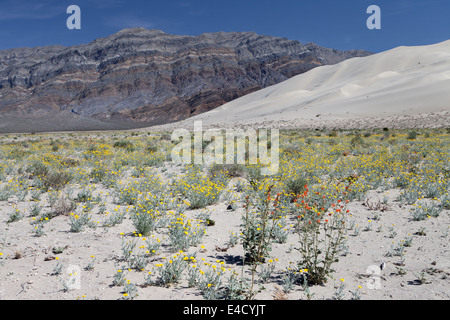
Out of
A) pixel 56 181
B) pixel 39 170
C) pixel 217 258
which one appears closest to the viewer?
pixel 217 258

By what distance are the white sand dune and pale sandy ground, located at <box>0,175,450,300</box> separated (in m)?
38.5

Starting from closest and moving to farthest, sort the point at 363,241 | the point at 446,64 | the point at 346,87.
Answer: the point at 363,241
the point at 446,64
the point at 346,87

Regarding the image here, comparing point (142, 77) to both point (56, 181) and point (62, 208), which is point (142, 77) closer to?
point (56, 181)

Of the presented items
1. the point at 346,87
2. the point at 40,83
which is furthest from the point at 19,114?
the point at 346,87

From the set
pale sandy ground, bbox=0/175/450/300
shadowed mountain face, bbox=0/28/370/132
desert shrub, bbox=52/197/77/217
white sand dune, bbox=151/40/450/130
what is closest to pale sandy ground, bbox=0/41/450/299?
pale sandy ground, bbox=0/175/450/300

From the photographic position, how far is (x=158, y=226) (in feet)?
18.5

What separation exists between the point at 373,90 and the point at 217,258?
68661mm

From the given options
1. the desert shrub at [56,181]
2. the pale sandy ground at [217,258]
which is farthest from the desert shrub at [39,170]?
the pale sandy ground at [217,258]

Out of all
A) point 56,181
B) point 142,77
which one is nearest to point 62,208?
point 56,181

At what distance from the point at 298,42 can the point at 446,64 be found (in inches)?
5320

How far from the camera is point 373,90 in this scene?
62781 mm

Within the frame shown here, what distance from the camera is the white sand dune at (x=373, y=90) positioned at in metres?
45.3
